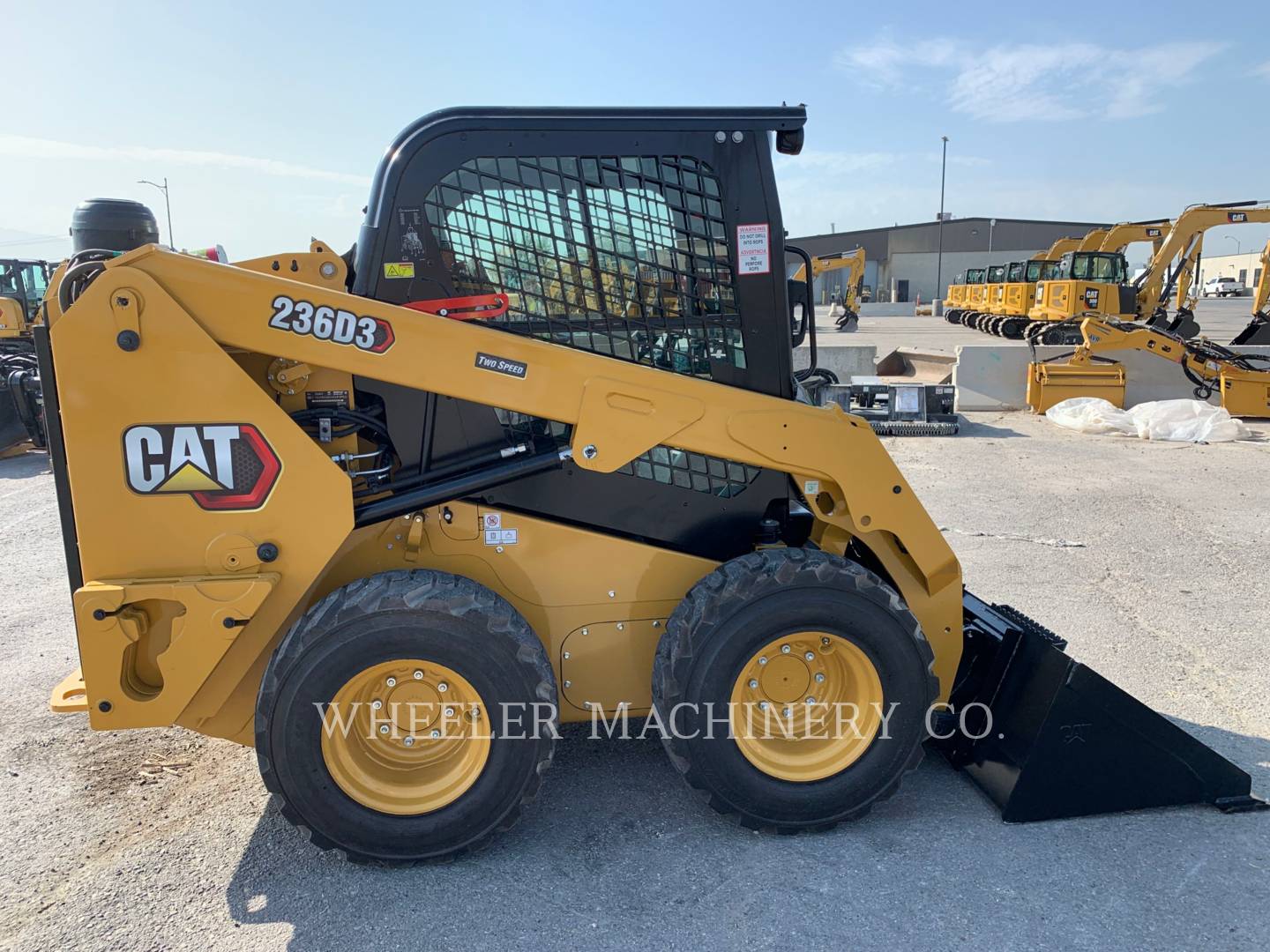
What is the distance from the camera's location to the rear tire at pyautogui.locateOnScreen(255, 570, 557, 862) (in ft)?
9.27

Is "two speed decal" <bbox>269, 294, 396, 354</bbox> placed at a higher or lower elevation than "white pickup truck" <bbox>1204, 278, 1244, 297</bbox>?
lower

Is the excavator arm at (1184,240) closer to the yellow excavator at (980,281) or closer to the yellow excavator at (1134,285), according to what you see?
the yellow excavator at (1134,285)

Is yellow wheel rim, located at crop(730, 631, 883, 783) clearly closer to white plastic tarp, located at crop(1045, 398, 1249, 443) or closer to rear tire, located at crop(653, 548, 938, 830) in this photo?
rear tire, located at crop(653, 548, 938, 830)

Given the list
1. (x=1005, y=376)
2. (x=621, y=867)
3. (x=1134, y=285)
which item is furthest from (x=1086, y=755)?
(x=1134, y=285)

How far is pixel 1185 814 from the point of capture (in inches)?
128

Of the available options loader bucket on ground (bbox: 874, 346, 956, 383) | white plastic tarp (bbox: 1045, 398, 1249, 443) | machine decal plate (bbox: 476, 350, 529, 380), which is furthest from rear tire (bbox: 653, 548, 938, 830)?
loader bucket on ground (bbox: 874, 346, 956, 383)

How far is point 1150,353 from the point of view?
13.5 m

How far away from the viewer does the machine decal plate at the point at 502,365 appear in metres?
2.90

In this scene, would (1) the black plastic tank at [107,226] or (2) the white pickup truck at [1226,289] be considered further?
(2) the white pickup truck at [1226,289]

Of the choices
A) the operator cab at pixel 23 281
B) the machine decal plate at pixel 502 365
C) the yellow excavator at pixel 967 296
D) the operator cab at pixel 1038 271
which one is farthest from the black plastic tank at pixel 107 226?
the yellow excavator at pixel 967 296

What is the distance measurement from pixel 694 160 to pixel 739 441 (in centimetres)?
105

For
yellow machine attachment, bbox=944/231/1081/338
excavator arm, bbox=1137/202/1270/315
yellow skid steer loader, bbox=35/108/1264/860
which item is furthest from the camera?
yellow machine attachment, bbox=944/231/1081/338

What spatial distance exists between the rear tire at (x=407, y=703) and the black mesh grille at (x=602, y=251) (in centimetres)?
108

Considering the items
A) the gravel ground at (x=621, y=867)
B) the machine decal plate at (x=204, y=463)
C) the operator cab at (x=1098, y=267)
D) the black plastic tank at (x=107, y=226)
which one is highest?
the operator cab at (x=1098, y=267)
